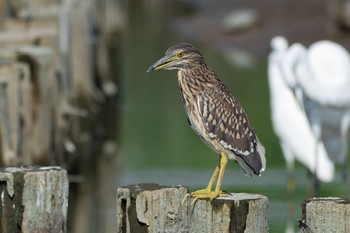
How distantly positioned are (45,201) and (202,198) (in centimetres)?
81

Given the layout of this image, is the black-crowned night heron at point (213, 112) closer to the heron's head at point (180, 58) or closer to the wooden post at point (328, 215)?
the heron's head at point (180, 58)

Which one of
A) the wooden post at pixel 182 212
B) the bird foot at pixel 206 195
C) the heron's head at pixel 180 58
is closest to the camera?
the wooden post at pixel 182 212

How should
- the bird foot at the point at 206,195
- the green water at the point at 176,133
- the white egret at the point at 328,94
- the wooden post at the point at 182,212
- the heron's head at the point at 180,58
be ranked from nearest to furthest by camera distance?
the wooden post at the point at 182,212 → the bird foot at the point at 206,195 → the heron's head at the point at 180,58 → the green water at the point at 176,133 → the white egret at the point at 328,94

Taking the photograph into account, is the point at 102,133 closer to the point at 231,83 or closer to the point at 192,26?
the point at 231,83

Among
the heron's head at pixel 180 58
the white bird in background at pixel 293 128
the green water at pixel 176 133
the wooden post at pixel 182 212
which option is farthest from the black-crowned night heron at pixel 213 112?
the white bird in background at pixel 293 128

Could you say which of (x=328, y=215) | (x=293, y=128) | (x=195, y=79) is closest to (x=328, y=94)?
(x=293, y=128)

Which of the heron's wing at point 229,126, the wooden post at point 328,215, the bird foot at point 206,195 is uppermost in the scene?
the heron's wing at point 229,126

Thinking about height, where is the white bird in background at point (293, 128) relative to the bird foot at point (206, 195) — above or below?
above

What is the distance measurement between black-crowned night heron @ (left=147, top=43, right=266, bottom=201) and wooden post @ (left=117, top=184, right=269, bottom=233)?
585mm

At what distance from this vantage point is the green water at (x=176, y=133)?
12.6 metres

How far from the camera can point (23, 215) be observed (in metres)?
6.49

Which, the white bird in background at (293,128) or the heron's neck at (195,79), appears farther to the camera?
the white bird in background at (293,128)

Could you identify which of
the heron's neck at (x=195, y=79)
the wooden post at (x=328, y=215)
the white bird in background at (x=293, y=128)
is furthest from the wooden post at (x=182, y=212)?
the white bird in background at (x=293, y=128)

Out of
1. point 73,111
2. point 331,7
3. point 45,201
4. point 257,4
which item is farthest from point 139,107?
point 257,4
